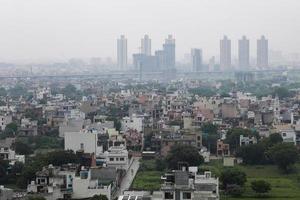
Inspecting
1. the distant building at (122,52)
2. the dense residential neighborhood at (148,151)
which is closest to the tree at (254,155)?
the dense residential neighborhood at (148,151)

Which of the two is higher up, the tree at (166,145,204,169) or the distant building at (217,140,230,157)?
the tree at (166,145,204,169)

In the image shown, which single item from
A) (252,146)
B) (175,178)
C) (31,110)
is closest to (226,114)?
(31,110)

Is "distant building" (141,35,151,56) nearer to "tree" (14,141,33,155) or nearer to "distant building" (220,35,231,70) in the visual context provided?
"distant building" (220,35,231,70)

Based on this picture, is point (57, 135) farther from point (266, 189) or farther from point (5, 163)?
point (266, 189)

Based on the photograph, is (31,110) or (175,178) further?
(31,110)

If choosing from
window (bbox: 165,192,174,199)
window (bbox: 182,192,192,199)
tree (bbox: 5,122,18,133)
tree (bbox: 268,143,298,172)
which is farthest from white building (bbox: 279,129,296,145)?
window (bbox: 165,192,174,199)

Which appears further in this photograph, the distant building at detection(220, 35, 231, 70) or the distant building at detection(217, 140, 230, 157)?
the distant building at detection(220, 35, 231, 70)

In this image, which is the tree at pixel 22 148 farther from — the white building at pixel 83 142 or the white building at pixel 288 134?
the white building at pixel 288 134
